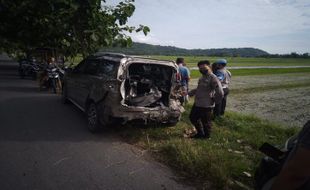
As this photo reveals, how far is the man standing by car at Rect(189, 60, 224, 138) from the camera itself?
6363 mm

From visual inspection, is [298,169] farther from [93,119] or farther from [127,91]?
[93,119]

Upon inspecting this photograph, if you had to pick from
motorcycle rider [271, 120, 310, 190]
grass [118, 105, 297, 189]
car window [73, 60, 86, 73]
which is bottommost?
grass [118, 105, 297, 189]

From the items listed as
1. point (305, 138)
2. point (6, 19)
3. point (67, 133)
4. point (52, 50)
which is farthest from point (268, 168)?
point (6, 19)

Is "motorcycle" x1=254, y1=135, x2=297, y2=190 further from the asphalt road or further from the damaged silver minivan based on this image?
the damaged silver minivan

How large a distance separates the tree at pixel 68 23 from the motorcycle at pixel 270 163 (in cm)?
1205

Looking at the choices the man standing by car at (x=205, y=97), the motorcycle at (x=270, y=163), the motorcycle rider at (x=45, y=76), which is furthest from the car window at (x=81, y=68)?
the motorcycle at (x=270, y=163)

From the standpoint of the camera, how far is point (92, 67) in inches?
321

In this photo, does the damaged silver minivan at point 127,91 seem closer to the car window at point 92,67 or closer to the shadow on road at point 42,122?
the car window at point 92,67

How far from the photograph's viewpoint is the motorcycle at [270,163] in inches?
93.2

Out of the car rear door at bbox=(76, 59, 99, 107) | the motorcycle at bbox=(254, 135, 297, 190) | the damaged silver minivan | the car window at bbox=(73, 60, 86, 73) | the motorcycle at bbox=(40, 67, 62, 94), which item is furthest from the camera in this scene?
the motorcycle at bbox=(40, 67, 62, 94)

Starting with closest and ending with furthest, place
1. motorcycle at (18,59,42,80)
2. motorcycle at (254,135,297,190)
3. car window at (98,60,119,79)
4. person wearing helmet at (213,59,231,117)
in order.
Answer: motorcycle at (254,135,297,190) → car window at (98,60,119,79) → person wearing helmet at (213,59,231,117) → motorcycle at (18,59,42,80)

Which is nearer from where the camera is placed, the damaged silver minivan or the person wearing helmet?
the damaged silver minivan

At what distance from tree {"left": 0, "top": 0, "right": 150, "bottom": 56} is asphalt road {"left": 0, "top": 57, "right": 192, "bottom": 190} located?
7.56 m

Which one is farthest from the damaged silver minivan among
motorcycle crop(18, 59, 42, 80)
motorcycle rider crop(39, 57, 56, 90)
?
motorcycle crop(18, 59, 42, 80)
